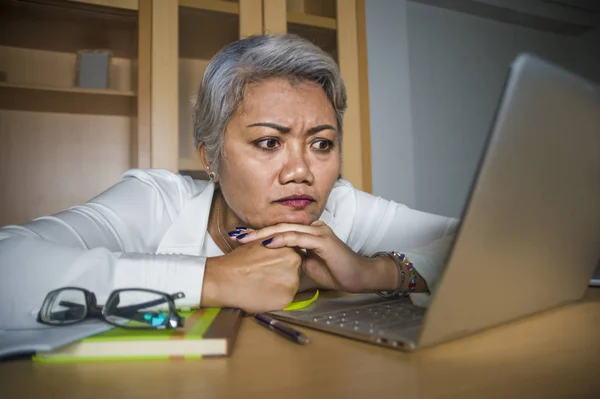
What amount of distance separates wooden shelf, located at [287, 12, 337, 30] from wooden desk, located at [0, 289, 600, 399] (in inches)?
72.2

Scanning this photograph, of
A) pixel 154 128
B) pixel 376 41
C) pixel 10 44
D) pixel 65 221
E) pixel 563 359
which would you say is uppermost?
pixel 376 41

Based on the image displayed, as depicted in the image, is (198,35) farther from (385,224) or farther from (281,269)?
(281,269)

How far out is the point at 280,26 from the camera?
203 cm

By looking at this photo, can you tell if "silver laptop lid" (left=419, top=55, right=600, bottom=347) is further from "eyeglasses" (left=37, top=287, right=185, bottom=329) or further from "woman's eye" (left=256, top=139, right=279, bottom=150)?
"woman's eye" (left=256, top=139, right=279, bottom=150)

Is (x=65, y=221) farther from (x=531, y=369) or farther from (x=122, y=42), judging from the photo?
(x=122, y=42)

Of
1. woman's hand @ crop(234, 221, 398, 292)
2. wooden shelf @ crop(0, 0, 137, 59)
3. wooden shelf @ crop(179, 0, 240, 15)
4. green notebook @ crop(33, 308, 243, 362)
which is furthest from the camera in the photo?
wooden shelf @ crop(179, 0, 240, 15)

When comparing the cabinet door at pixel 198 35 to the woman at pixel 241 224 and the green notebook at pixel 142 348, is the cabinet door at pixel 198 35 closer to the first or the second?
the woman at pixel 241 224

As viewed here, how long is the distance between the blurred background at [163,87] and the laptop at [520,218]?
3.09 ft

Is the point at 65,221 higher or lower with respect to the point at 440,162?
lower

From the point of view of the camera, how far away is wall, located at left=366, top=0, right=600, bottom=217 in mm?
2746

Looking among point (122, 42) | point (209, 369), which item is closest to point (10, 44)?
point (122, 42)

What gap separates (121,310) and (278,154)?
1.76 ft

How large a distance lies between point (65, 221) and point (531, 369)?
0.86 m

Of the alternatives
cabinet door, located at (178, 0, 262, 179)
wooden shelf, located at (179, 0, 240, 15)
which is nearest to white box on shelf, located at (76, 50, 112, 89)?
cabinet door, located at (178, 0, 262, 179)
